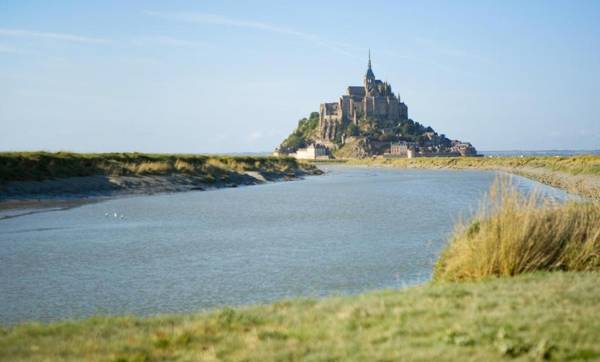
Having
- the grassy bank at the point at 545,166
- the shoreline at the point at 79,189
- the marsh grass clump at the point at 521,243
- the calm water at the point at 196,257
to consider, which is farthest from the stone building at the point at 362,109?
the marsh grass clump at the point at 521,243

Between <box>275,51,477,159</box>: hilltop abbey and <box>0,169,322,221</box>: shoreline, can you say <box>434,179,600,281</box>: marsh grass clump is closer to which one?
<box>0,169,322,221</box>: shoreline

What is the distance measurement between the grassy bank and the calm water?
4.27 meters

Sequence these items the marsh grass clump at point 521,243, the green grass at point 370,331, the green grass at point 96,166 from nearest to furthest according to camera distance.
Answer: the green grass at point 370,331
the marsh grass clump at point 521,243
the green grass at point 96,166

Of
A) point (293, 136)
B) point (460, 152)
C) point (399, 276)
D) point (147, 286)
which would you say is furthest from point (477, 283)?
point (293, 136)

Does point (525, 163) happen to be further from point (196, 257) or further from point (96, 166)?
point (196, 257)

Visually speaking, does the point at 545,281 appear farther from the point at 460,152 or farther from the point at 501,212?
the point at 460,152

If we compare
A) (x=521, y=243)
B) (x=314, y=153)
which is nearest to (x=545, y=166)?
(x=521, y=243)

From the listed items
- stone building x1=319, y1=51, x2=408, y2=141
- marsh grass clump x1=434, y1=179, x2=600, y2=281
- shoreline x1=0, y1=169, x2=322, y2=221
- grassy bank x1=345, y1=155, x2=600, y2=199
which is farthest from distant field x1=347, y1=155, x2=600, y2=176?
stone building x1=319, y1=51, x2=408, y2=141

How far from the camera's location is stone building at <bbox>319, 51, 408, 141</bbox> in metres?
178

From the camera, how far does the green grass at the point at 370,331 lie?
5098 mm

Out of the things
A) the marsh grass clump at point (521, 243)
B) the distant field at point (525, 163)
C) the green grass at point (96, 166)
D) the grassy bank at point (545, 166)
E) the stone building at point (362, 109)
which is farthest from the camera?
the stone building at point (362, 109)

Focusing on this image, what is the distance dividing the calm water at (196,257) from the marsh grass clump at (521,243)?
62.7 inches

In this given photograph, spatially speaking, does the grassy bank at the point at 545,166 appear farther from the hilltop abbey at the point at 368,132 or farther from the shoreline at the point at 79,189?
the hilltop abbey at the point at 368,132

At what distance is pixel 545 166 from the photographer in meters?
62.5
